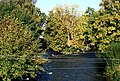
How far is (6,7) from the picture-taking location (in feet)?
95.4

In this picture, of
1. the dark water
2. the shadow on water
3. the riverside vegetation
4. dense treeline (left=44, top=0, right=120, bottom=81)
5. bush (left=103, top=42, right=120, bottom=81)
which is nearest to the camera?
the riverside vegetation

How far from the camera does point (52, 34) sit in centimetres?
3862

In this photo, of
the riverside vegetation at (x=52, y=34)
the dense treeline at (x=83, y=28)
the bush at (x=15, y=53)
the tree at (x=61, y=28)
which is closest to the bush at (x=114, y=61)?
the riverside vegetation at (x=52, y=34)

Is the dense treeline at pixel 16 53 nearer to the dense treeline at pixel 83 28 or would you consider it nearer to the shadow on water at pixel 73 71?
the shadow on water at pixel 73 71

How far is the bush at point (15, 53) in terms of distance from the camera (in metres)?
16.6

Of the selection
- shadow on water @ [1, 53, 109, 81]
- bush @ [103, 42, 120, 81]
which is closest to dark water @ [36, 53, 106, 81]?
shadow on water @ [1, 53, 109, 81]

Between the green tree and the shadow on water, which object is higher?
the green tree

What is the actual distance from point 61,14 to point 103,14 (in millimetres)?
13207

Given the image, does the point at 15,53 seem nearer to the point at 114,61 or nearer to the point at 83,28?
the point at 114,61

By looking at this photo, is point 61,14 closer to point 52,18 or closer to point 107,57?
point 52,18

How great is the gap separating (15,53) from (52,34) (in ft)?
70.6

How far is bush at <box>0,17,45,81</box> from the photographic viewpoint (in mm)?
16594

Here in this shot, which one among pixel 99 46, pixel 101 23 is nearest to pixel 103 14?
pixel 101 23

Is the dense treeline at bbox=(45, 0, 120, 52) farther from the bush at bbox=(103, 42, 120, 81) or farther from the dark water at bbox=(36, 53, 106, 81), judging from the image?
the bush at bbox=(103, 42, 120, 81)
